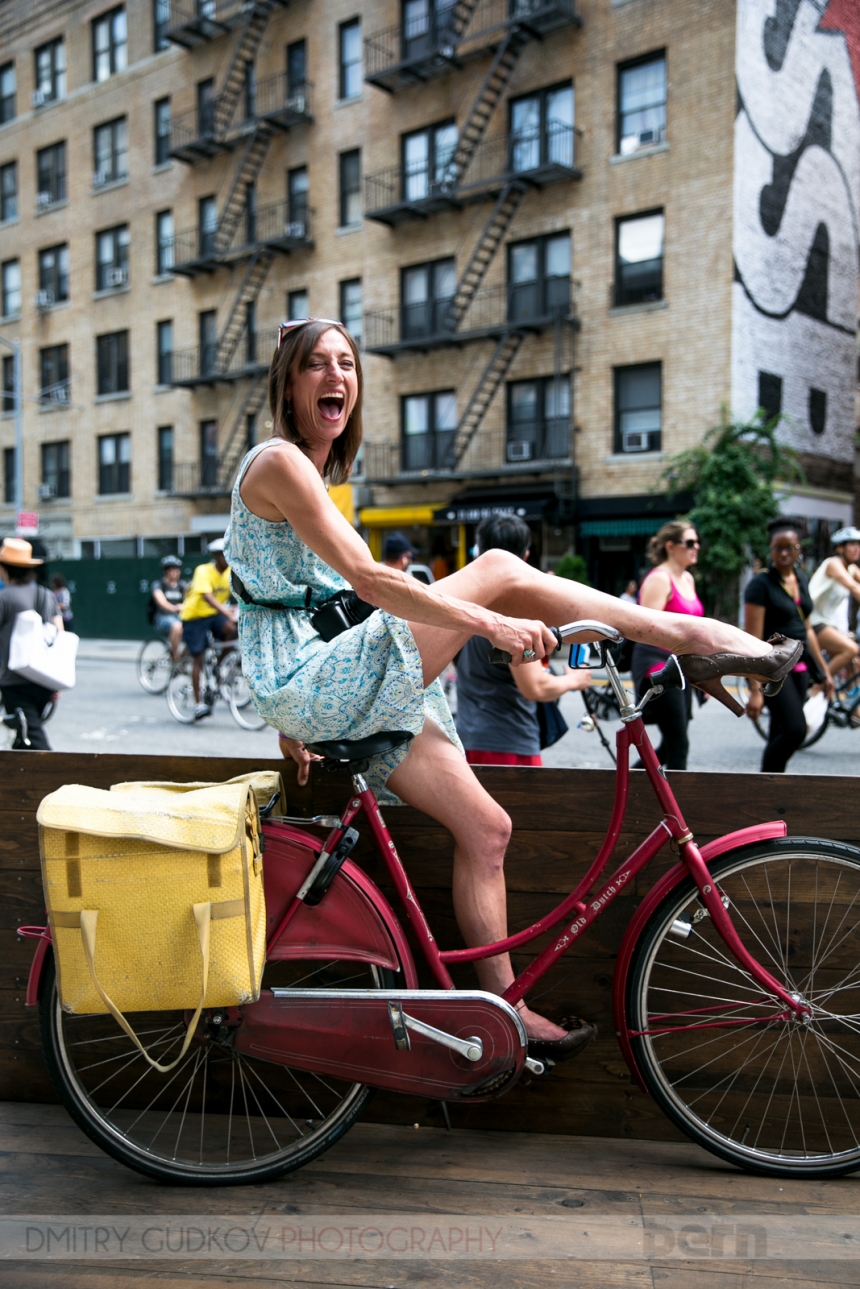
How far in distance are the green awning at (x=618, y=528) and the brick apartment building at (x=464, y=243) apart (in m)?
0.06

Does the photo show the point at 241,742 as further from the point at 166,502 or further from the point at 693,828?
the point at 166,502

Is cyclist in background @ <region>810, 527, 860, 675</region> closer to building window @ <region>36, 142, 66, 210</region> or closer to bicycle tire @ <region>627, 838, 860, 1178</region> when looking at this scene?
bicycle tire @ <region>627, 838, 860, 1178</region>

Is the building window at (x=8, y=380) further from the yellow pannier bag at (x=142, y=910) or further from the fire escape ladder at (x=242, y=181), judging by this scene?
the yellow pannier bag at (x=142, y=910)

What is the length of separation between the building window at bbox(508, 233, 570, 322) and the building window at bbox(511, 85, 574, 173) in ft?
5.43

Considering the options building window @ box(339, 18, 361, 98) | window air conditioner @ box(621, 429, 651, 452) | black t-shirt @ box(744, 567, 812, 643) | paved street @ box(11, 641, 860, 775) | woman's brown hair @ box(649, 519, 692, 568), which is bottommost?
paved street @ box(11, 641, 860, 775)

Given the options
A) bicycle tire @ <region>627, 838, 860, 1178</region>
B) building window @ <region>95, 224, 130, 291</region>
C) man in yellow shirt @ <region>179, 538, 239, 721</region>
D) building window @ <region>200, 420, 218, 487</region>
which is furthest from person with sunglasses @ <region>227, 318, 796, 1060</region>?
building window @ <region>95, 224, 130, 291</region>

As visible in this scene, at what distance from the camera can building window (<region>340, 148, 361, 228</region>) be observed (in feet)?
92.4

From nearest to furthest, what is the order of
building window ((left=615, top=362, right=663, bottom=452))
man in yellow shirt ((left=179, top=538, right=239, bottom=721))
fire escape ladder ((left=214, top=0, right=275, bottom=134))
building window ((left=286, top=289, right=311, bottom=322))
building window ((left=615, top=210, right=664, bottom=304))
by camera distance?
man in yellow shirt ((left=179, top=538, right=239, bottom=721)) → building window ((left=615, top=210, right=664, bottom=304)) → building window ((left=615, top=362, right=663, bottom=452)) → fire escape ladder ((left=214, top=0, right=275, bottom=134)) → building window ((left=286, top=289, right=311, bottom=322))

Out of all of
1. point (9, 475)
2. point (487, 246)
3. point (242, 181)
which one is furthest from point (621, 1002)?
point (9, 475)

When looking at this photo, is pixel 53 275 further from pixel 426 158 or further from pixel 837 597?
pixel 837 597

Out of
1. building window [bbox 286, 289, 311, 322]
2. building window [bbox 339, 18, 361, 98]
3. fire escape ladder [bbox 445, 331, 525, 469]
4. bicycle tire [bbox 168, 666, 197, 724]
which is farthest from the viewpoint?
building window [bbox 286, 289, 311, 322]

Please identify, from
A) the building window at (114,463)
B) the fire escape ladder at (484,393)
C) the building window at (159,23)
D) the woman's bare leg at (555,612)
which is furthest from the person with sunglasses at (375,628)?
the building window at (159,23)

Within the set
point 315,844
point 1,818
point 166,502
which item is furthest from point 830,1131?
point 166,502

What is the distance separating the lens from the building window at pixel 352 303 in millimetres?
28422
